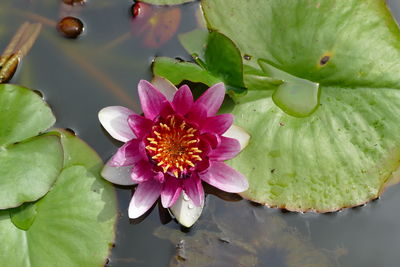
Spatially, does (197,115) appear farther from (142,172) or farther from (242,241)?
(242,241)

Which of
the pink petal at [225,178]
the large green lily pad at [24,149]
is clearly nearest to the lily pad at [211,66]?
the pink petal at [225,178]

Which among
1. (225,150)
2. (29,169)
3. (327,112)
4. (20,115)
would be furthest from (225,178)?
(20,115)

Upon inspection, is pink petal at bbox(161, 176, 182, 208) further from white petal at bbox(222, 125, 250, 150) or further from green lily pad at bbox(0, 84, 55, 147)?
green lily pad at bbox(0, 84, 55, 147)

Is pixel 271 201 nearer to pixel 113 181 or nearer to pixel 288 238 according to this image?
pixel 288 238

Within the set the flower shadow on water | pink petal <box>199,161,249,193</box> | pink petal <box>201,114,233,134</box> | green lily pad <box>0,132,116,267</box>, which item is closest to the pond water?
the flower shadow on water

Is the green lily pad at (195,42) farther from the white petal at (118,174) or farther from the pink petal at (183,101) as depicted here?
the white petal at (118,174)

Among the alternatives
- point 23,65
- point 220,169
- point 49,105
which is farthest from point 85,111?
point 220,169
